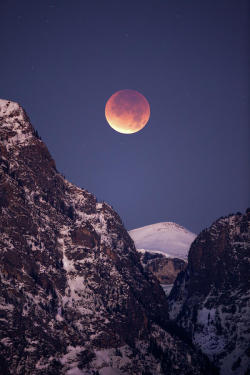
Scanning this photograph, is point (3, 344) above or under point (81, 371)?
above

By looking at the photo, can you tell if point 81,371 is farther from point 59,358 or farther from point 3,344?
point 3,344

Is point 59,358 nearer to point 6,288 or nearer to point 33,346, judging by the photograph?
point 33,346

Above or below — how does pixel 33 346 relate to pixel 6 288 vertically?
below

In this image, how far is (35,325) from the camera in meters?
198

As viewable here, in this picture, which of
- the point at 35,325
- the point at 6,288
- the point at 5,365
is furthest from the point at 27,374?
the point at 6,288

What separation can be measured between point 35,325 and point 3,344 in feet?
69.1

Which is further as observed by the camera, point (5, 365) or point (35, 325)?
point (35, 325)

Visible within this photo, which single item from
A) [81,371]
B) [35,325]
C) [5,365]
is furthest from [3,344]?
[81,371]

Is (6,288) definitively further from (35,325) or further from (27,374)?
(27,374)

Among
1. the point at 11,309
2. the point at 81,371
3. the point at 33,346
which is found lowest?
the point at 81,371

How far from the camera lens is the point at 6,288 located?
648ft

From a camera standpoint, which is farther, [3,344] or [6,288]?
[6,288]

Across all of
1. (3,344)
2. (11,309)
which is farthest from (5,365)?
(11,309)

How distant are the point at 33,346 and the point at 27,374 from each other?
44.1 ft
